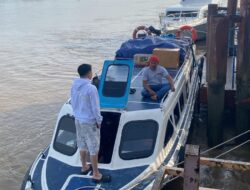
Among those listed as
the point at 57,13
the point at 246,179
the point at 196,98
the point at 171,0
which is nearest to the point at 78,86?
the point at 246,179

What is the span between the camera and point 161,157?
796 centimetres

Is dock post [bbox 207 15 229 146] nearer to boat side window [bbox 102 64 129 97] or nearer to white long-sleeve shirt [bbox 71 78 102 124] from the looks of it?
boat side window [bbox 102 64 129 97]

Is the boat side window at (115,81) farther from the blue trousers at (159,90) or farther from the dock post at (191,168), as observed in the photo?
the dock post at (191,168)

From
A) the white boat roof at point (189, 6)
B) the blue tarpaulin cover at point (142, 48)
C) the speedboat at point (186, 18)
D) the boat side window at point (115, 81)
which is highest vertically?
the white boat roof at point (189, 6)

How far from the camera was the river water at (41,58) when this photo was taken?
1289 centimetres

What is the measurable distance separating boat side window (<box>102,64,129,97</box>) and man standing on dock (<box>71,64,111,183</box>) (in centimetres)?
110

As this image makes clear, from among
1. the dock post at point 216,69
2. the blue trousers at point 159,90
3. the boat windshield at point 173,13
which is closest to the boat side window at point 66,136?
the blue trousers at point 159,90

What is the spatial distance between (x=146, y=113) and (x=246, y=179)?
3465mm

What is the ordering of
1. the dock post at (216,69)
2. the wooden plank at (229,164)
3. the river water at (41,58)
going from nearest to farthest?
the wooden plank at (229,164) < the dock post at (216,69) < the river water at (41,58)

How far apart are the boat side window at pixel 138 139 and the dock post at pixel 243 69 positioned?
12.2 ft

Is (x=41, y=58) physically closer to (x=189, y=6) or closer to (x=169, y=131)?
(x=189, y=6)

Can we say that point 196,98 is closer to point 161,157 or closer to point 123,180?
point 161,157

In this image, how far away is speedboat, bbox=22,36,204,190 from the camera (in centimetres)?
741

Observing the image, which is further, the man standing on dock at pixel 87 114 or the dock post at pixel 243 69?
the dock post at pixel 243 69
